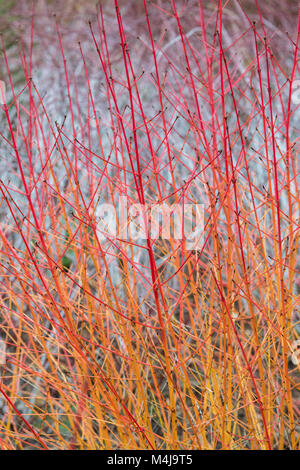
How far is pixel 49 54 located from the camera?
2160 mm

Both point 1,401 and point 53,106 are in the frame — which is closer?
point 1,401

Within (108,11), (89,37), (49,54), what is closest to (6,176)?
(49,54)

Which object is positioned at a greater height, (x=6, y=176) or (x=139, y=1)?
(x=139, y=1)

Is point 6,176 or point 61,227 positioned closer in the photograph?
point 61,227

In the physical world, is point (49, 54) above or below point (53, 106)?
above

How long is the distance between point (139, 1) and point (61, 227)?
1098 mm
